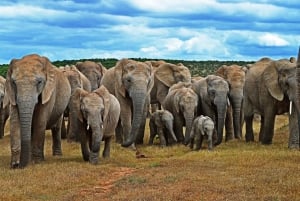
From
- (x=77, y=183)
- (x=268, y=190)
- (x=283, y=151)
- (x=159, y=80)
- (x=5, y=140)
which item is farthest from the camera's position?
(x=159, y=80)

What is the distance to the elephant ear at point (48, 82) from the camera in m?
16.0

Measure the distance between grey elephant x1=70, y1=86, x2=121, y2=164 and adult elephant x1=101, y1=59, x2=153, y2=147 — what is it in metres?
1.43

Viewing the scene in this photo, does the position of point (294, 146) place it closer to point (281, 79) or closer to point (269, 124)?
point (269, 124)

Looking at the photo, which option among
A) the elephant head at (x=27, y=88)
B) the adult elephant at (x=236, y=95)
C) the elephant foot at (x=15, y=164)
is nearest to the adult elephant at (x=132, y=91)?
the elephant head at (x=27, y=88)

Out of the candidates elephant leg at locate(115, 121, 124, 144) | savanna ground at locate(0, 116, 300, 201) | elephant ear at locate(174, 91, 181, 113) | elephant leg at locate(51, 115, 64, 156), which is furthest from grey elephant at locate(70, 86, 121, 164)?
elephant ear at locate(174, 91, 181, 113)

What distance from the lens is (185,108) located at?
22.7 meters

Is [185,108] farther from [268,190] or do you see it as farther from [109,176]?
[268,190]

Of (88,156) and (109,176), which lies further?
(88,156)

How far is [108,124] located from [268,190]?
6100mm

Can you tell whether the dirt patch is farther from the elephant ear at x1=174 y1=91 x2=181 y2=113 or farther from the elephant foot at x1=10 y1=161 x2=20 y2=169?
the elephant ear at x1=174 y1=91 x2=181 y2=113

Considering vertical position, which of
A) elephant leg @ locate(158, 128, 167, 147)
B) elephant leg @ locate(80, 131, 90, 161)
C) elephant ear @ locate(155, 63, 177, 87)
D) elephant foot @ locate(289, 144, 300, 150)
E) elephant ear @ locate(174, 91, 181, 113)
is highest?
elephant ear @ locate(155, 63, 177, 87)

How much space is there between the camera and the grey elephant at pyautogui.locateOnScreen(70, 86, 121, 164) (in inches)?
624

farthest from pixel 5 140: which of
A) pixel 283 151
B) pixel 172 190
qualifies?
pixel 172 190

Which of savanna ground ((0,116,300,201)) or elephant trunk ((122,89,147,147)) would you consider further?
elephant trunk ((122,89,147,147))
